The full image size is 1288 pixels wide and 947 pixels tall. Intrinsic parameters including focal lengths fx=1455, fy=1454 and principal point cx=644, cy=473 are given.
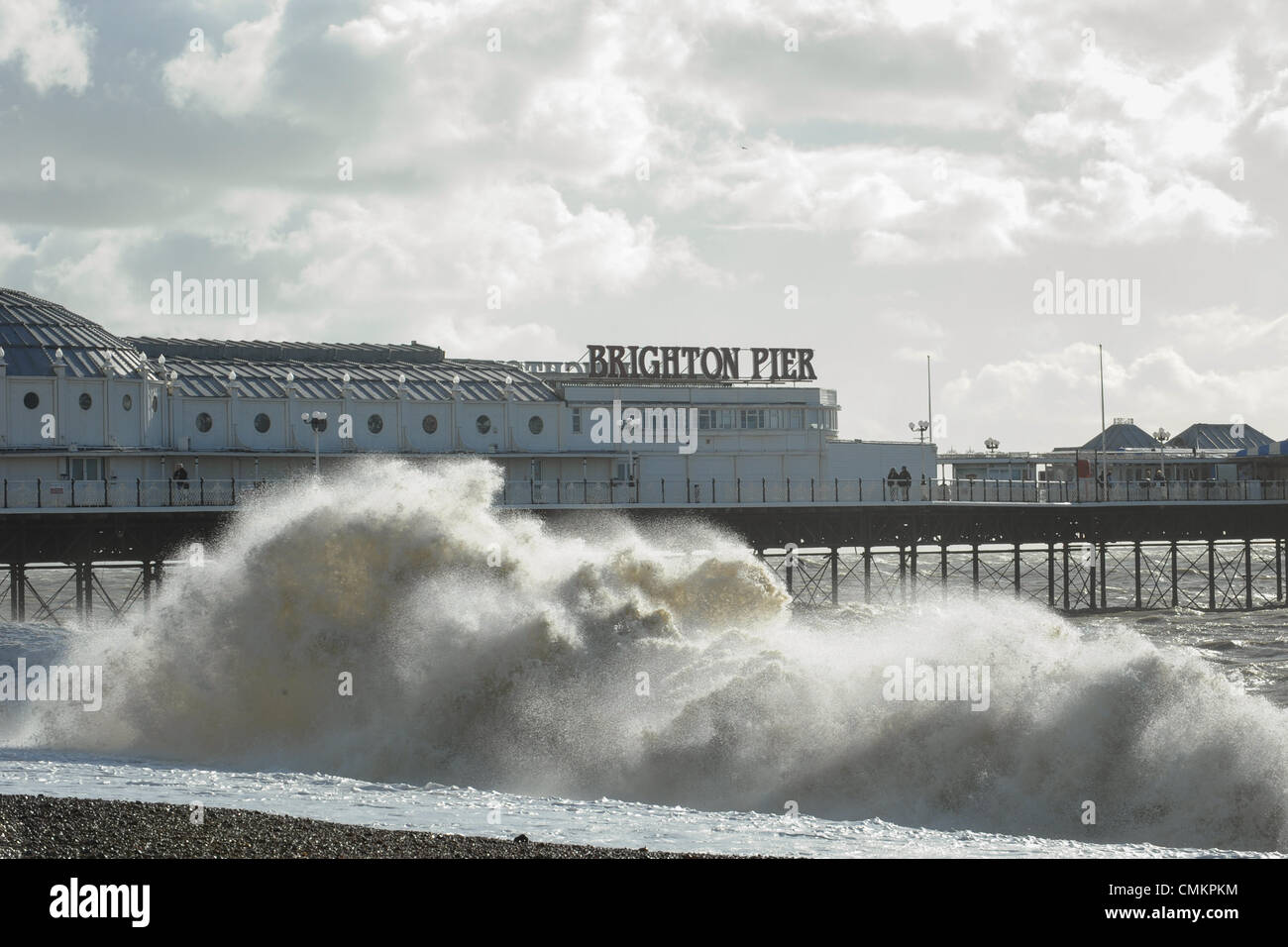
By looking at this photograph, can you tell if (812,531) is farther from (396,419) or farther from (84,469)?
(84,469)

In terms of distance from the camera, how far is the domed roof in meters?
49.7

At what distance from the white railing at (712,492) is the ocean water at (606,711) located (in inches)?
543

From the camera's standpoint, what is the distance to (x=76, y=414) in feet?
163

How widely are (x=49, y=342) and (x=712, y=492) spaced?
78.0ft

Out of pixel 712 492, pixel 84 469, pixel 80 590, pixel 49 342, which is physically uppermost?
pixel 49 342

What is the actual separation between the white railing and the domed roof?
4434 mm

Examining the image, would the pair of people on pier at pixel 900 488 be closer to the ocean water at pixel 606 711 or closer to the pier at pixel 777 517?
the pier at pixel 777 517

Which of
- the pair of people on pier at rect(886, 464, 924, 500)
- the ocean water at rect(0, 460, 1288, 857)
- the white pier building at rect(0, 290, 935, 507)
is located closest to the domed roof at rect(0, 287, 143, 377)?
the white pier building at rect(0, 290, 935, 507)

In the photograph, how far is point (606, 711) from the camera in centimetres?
2495

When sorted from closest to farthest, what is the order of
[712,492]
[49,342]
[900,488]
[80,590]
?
[80,590] → [49,342] → [712,492] → [900,488]

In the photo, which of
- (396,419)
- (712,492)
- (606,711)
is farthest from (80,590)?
(606,711)
